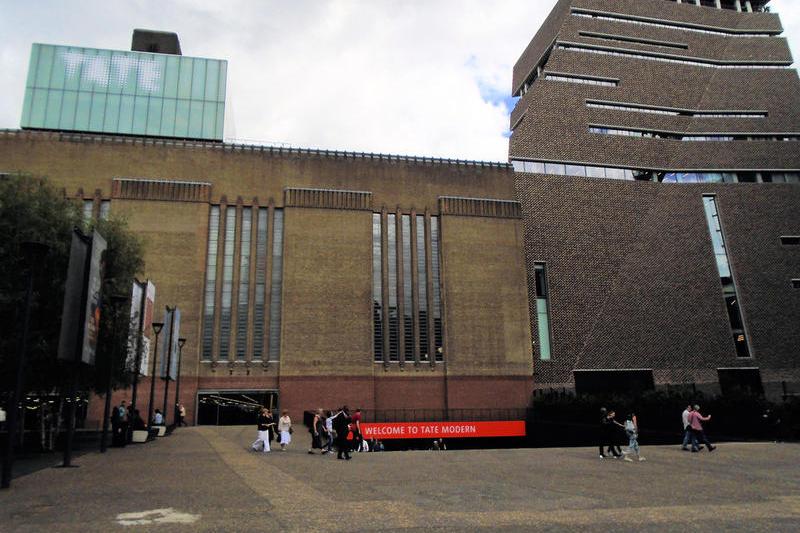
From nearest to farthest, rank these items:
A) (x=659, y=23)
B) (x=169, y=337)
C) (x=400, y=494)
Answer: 1. (x=400, y=494)
2. (x=169, y=337)
3. (x=659, y=23)

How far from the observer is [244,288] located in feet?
136

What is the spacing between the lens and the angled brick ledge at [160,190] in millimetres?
40531

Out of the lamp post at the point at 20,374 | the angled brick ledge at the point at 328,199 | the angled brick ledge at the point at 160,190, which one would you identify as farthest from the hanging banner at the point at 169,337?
the angled brick ledge at the point at 328,199

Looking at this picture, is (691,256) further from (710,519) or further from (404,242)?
(710,519)

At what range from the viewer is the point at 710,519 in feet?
30.3

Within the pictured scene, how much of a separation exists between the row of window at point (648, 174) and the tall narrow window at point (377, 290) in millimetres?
12963

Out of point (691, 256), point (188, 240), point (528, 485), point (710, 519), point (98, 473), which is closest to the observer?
point (710, 519)

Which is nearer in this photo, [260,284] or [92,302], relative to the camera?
[92,302]

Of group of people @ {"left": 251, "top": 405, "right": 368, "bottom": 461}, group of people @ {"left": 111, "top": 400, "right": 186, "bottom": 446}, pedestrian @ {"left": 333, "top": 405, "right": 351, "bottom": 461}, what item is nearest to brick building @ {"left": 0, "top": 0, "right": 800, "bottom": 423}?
group of people @ {"left": 111, "top": 400, "right": 186, "bottom": 446}

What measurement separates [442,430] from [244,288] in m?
16.1

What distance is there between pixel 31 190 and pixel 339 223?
23590mm

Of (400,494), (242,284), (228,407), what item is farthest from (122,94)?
(400,494)

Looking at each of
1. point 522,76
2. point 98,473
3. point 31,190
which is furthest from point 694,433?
point 522,76

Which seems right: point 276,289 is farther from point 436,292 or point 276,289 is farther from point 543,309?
point 543,309
